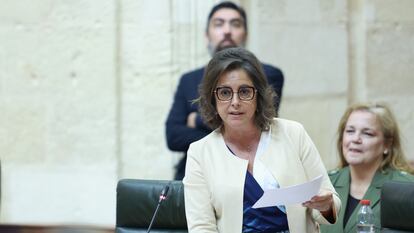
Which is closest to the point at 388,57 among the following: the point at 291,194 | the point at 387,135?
the point at 387,135

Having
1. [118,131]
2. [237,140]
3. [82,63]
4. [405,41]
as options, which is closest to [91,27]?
[82,63]

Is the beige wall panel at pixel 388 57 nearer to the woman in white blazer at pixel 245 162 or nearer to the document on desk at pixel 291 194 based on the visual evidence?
the woman in white blazer at pixel 245 162

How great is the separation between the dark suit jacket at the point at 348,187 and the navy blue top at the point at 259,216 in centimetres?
84

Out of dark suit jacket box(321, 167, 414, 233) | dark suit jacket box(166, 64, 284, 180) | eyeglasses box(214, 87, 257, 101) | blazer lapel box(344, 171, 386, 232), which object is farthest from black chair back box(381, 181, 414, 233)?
dark suit jacket box(166, 64, 284, 180)

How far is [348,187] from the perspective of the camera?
4.45 metres

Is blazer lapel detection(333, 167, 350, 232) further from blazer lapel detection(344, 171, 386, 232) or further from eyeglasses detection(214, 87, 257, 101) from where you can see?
eyeglasses detection(214, 87, 257, 101)

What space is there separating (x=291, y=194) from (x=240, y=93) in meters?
0.49

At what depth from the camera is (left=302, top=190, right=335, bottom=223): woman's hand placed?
3191 millimetres

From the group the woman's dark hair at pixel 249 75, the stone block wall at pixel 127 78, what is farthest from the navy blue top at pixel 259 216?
the stone block wall at pixel 127 78

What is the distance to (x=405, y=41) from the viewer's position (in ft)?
19.7

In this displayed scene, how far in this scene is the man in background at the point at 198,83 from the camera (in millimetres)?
4906

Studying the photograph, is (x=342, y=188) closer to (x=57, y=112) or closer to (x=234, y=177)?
(x=234, y=177)

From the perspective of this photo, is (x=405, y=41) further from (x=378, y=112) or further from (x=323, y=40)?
(x=378, y=112)

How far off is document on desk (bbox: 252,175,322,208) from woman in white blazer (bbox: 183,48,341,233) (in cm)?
14
